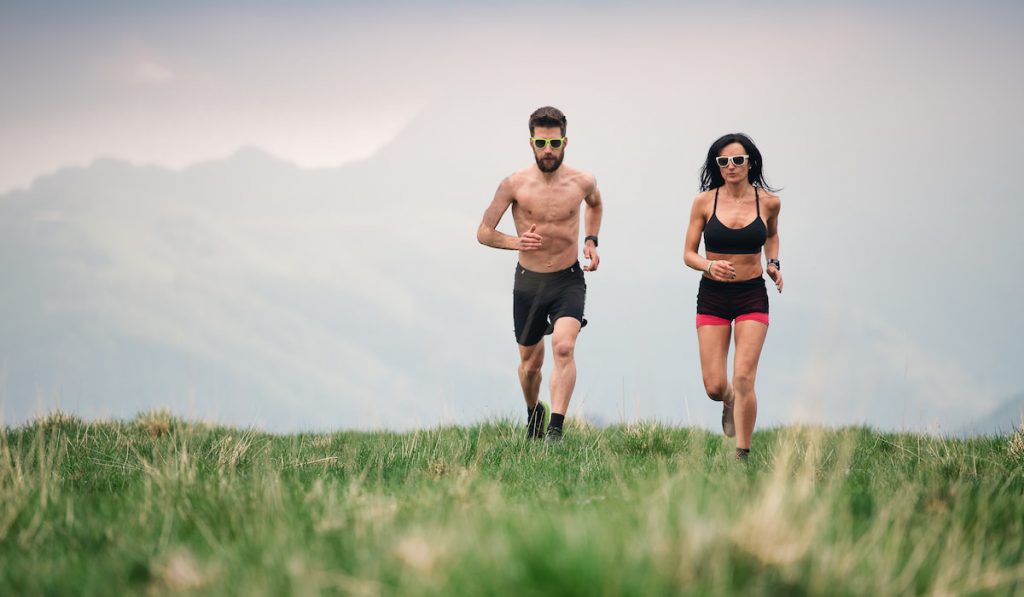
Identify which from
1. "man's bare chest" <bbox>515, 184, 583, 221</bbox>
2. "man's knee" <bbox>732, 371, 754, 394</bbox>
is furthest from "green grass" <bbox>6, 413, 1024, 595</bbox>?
"man's bare chest" <bbox>515, 184, 583, 221</bbox>

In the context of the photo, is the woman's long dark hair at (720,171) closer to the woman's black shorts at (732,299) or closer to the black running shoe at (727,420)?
the woman's black shorts at (732,299)

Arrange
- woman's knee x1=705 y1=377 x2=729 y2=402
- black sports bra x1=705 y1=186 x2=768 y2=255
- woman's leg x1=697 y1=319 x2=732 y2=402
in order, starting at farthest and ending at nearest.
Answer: woman's knee x1=705 y1=377 x2=729 y2=402 < woman's leg x1=697 y1=319 x2=732 y2=402 < black sports bra x1=705 y1=186 x2=768 y2=255

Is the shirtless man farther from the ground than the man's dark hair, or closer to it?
closer to it

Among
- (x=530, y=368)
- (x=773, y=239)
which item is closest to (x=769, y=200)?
(x=773, y=239)

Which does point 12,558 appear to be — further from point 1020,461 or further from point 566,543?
point 1020,461

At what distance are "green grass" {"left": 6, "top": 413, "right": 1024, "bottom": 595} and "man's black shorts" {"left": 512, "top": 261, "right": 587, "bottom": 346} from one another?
213 centimetres

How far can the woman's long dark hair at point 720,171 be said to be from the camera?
716 centimetres

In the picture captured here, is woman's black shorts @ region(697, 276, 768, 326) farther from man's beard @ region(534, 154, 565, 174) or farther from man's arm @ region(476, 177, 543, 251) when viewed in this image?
man's beard @ region(534, 154, 565, 174)

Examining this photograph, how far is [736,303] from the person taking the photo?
6.93 meters

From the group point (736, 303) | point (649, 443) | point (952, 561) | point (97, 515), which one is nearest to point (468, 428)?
point (649, 443)

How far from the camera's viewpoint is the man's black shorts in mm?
8266

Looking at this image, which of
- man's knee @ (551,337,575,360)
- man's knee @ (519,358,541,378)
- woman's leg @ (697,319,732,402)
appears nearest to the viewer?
woman's leg @ (697,319,732,402)

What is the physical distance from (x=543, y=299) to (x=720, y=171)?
2.20 meters

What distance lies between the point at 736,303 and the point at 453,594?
16.4 ft
